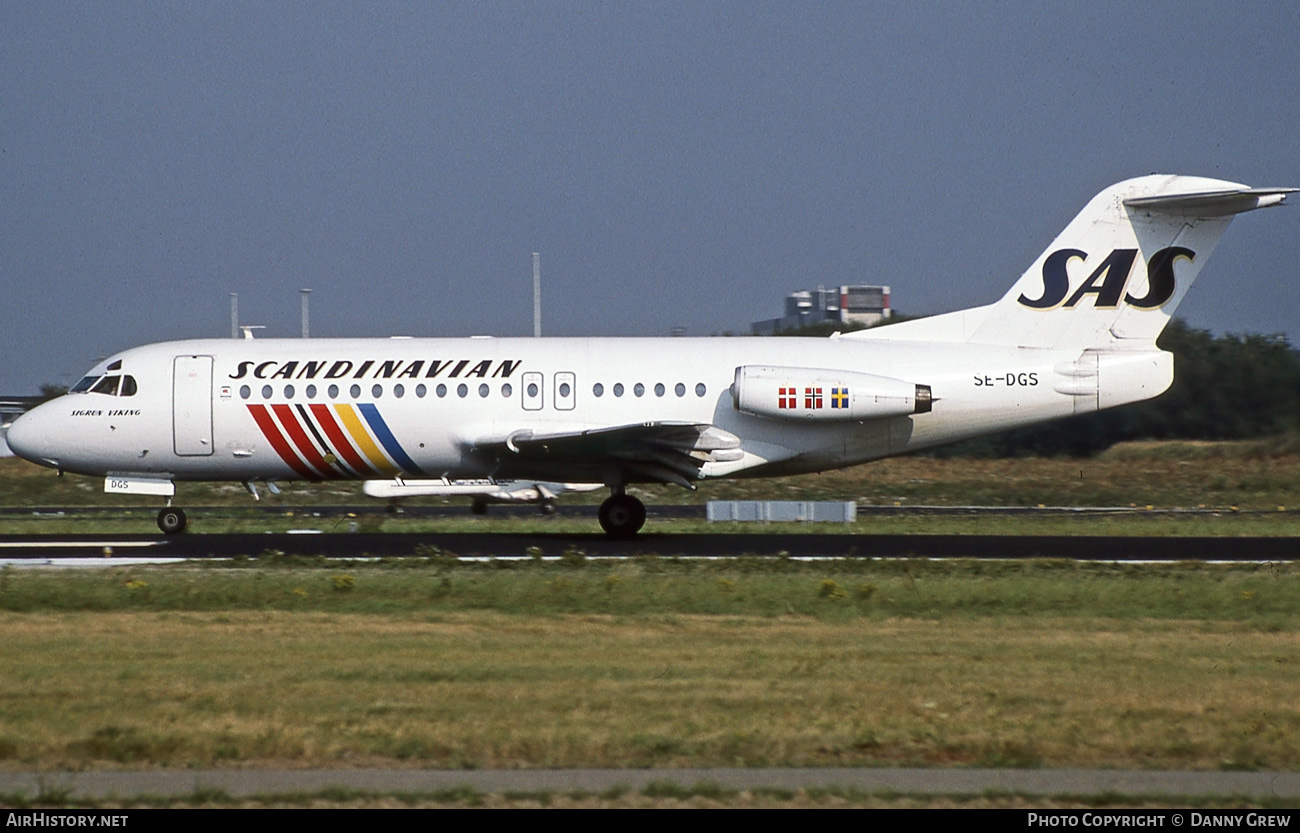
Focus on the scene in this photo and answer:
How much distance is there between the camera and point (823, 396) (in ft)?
75.2

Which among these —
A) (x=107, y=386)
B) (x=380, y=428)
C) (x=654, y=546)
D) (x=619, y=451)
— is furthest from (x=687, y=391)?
(x=107, y=386)

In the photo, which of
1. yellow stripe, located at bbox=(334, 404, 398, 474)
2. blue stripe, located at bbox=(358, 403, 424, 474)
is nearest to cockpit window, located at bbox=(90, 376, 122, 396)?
yellow stripe, located at bbox=(334, 404, 398, 474)

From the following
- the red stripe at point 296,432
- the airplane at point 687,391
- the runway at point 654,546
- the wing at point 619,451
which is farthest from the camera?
the red stripe at point 296,432

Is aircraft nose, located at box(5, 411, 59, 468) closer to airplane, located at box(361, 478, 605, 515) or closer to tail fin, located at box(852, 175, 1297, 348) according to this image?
airplane, located at box(361, 478, 605, 515)

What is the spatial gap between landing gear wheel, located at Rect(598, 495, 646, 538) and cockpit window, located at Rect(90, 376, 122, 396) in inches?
361

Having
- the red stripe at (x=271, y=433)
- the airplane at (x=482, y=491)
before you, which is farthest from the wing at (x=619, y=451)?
the airplane at (x=482, y=491)

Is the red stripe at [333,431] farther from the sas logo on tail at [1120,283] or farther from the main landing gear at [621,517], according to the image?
the sas logo on tail at [1120,283]

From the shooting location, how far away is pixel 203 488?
1649 inches

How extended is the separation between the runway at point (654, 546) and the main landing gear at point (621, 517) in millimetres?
268

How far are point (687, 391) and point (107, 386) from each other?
10576 millimetres

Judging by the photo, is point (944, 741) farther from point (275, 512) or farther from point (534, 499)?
point (275, 512)

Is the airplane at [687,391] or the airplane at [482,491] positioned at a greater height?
the airplane at [687,391]

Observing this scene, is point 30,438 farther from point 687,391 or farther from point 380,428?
point 687,391

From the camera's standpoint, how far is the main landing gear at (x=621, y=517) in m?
23.7
